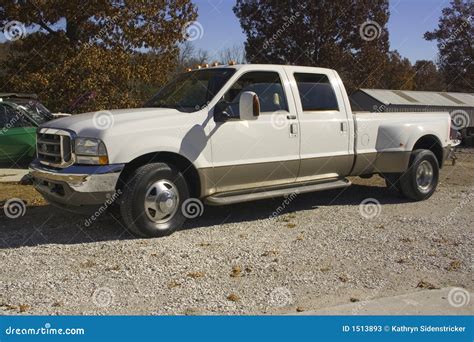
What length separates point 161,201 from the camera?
5.89 metres

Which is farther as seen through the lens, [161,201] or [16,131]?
[16,131]

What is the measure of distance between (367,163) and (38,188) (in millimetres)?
4637

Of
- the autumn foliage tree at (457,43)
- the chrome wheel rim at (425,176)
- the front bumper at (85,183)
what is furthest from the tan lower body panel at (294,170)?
the autumn foliage tree at (457,43)

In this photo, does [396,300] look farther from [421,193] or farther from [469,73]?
[469,73]

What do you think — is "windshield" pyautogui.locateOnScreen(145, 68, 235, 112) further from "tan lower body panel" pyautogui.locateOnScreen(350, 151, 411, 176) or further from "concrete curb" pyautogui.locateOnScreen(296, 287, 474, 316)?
"concrete curb" pyautogui.locateOnScreen(296, 287, 474, 316)

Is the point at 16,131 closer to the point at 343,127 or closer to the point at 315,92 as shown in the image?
the point at 315,92

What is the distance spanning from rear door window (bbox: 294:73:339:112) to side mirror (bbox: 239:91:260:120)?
117 centimetres

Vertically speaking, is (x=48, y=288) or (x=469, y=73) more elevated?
(x=469, y=73)

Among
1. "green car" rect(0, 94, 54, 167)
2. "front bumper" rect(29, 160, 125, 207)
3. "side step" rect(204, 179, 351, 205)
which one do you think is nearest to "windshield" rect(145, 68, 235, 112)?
"side step" rect(204, 179, 351, 205)

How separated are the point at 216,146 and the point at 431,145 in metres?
4.33

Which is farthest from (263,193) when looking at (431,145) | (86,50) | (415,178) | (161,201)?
(86,50)

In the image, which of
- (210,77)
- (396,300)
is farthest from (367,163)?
(396,300)

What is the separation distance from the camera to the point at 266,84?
6.85m

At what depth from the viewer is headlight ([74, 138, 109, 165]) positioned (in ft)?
18.1
